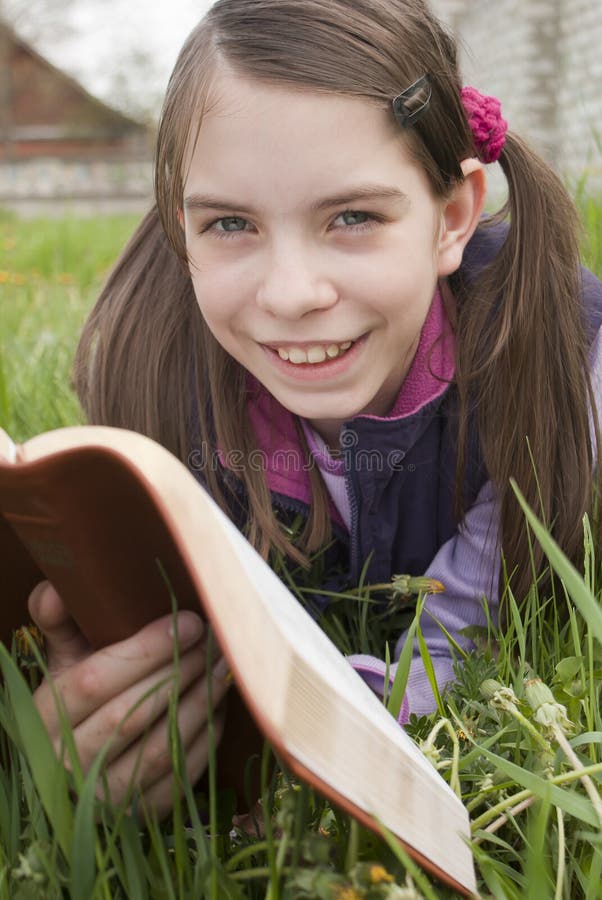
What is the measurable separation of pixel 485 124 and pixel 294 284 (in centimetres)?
42

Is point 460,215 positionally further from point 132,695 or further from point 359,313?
point 132,695

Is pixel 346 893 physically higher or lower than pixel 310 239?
lower

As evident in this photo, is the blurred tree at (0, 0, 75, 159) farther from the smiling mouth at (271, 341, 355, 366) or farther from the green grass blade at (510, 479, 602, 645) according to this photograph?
the green grass blade at (510, 479, 602, 645)

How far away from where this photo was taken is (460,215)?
1.40 m

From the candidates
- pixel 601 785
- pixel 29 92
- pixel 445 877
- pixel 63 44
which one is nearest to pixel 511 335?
pixel 601 785

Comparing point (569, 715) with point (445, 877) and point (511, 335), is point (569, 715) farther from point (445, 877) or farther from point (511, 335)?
point (511, 335)

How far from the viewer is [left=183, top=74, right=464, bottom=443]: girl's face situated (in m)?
1.13

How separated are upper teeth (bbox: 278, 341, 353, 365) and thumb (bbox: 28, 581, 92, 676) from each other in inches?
22.0

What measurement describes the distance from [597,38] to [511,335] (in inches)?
271

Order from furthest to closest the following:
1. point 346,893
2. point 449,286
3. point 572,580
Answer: point 449,286, point 572,580, point 346,893

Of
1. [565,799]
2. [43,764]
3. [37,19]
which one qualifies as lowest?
[565,799]

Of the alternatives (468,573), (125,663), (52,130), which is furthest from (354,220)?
(52,130)

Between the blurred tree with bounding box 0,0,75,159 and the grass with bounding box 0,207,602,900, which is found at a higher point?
the blurred tree with bounding box 0,0,75,159

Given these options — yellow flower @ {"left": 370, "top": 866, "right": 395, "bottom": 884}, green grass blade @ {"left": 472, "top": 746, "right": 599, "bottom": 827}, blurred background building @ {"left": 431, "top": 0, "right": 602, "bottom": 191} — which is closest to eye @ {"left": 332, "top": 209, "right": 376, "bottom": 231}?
green grass blade @ {"left": 472, "top": 746, "right": 599, "bottom": 827}
